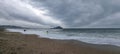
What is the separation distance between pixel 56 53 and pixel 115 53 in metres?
6.07

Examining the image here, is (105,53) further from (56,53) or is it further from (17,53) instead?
(17,53)

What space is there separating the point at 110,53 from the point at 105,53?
47cm

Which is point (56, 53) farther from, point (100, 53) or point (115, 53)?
point (115, 53)

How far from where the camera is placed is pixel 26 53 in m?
12.8

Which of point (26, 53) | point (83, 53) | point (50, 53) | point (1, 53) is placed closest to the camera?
point (1, 53)

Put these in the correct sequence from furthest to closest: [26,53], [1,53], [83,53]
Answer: [83,53], [26,53], [1,53]

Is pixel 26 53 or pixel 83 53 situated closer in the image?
pixel 26 53

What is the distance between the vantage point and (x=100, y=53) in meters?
16.8

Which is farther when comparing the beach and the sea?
the sea

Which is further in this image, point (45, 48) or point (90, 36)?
point (90, 36)

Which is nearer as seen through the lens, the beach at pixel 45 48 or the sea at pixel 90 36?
the beach at pixel 45 48

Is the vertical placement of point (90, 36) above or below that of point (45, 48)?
above

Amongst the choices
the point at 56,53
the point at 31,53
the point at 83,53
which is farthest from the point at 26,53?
the point at 83,53

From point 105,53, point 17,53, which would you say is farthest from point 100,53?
point 17,53
